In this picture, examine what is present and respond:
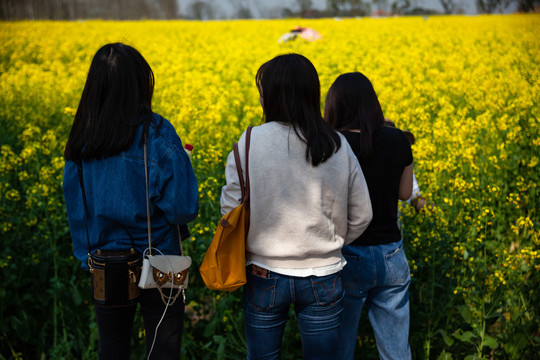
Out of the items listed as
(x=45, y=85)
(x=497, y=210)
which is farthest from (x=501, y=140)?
(x=45, y=85)

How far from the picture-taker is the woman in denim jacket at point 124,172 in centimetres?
165

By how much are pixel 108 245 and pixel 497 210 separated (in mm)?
2621

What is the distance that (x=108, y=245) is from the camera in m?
1.73

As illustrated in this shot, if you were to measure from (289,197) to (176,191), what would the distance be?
14.2 inches

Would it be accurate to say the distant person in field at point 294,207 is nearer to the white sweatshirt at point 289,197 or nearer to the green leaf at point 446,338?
the white sweatshirt at point 289,197

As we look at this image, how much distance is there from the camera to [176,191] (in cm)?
167

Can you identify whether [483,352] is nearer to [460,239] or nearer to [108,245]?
[460,239]

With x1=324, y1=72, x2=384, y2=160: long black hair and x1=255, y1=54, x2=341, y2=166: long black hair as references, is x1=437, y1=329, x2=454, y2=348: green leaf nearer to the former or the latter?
x1=324, y1=72, x2=384, y2=160: long black hair

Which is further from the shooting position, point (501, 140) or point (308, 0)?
point (308, 0)

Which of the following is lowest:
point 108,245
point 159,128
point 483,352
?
point 483,352

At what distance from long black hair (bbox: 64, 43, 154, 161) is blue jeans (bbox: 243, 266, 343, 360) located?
1.98 feet

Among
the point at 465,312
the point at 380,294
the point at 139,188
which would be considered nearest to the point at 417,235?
the point at 465,312

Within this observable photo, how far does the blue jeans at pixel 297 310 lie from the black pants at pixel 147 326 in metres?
0.27

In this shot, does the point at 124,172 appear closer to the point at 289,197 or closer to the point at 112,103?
the point at 112,103
